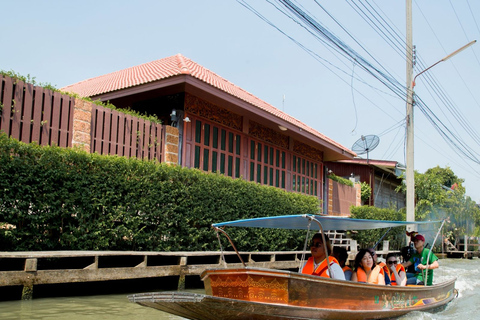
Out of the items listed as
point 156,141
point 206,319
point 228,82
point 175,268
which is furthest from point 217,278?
point 228,82

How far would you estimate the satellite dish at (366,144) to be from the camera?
24.5 m

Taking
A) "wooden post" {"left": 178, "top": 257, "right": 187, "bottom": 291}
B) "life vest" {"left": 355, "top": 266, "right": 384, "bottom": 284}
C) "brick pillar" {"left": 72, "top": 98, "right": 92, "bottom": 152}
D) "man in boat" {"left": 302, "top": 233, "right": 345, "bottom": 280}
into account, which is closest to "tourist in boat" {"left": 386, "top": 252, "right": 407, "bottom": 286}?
"life vest" {"left": 355, "top": 266, "right": 384, "bottom": 284}

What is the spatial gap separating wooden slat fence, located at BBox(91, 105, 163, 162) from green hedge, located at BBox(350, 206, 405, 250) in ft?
37.3

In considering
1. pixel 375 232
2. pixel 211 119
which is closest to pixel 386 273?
pixel 211 119

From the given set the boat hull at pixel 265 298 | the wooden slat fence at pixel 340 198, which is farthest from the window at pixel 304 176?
the boat hull at pixel 265 298

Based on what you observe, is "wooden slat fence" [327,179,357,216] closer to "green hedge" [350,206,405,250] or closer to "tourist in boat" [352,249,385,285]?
"green hedge" [350,206,405,250]

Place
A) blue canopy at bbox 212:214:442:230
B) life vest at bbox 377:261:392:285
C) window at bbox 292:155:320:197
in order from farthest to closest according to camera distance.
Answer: window at bbox 292:155:320:197
life vest at bbox 377:261:392:285
blue canopy at bbox 212:214:442:230

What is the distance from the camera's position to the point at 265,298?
239 inches

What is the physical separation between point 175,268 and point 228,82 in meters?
9.73

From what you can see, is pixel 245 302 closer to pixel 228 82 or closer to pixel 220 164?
pixel 220 164

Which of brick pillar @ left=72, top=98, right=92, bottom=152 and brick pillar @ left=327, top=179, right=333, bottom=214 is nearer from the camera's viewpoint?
brick pillar @ left=72, top=98, right=92, bottom=152

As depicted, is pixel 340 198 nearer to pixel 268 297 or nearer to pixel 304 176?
pixel 304 176

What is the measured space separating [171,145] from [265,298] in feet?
26.9

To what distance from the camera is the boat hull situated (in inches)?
227
